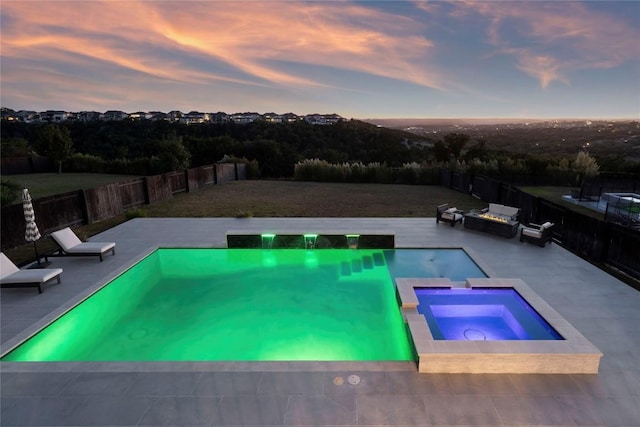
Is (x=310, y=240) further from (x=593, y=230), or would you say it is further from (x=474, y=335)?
(x=593, y=230)

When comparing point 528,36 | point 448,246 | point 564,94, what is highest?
point 528,36

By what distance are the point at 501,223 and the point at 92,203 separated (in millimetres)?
13992

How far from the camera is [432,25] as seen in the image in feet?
57.3

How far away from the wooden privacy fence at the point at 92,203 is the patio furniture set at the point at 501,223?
1256 cm

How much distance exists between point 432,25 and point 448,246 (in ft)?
45.5

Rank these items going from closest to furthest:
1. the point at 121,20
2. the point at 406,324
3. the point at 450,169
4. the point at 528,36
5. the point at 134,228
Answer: the point at 406,324 < the point at 134,228 < the point at 121,20 < the point at 528,36 < the point at 450,169

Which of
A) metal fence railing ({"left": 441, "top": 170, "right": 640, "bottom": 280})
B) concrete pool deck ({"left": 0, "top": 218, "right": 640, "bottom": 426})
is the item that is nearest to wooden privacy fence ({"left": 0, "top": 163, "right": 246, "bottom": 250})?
concrete pool deck ({"left": 0, "top": 218, "right": 640, "bottom": 426})

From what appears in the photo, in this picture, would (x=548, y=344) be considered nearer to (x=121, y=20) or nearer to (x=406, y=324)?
(x=406, y=324)

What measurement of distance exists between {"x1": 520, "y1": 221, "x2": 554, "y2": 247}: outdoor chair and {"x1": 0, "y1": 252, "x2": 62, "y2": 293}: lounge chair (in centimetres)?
1143

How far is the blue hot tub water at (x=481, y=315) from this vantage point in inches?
199

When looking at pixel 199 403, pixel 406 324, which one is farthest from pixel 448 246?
pixel 199 403

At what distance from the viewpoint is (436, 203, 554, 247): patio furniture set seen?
905 centimetres

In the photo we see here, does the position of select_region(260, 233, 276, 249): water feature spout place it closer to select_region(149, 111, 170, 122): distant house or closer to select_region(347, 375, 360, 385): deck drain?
select_region(347, 375, 360, 385): deck drain

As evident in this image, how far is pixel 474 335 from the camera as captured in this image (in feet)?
17.4
